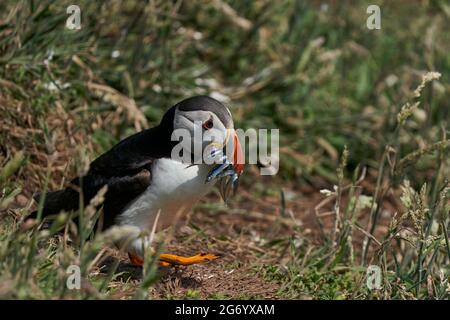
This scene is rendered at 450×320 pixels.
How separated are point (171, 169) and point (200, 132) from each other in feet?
0.77

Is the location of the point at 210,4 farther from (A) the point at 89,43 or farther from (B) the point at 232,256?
(B) the point at 232,256

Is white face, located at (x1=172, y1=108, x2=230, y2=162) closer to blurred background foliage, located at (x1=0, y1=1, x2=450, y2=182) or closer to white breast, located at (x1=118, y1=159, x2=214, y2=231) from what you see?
white breast, located at (x1=118, y1=159, x2=214, y2=231)

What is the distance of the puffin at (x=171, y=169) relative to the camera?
4.61 m

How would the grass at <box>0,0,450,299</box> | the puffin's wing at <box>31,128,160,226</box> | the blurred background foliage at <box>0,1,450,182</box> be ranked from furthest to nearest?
the blurred background foliage at <box>0,1,450,182</box> < the puffin's wing at <box>31,128,160,226</box> < the grass at <box>0,0,450,299</box>

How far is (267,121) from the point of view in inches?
296

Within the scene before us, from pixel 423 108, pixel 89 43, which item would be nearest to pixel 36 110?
pixel 89 43

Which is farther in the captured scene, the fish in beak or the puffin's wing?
the puffin's wing

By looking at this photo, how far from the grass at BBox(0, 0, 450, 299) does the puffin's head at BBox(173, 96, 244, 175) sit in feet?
1.90

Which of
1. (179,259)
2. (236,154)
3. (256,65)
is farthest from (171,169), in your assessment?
(256,65)

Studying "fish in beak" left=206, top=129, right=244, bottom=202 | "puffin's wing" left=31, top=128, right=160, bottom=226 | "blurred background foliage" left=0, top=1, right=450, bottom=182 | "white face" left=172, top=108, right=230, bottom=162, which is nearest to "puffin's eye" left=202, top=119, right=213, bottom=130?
"white face" left=172, top=108, right=230, bottom=162

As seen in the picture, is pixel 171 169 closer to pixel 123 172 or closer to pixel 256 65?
pixel 123 172

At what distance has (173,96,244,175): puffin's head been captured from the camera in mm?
4602
